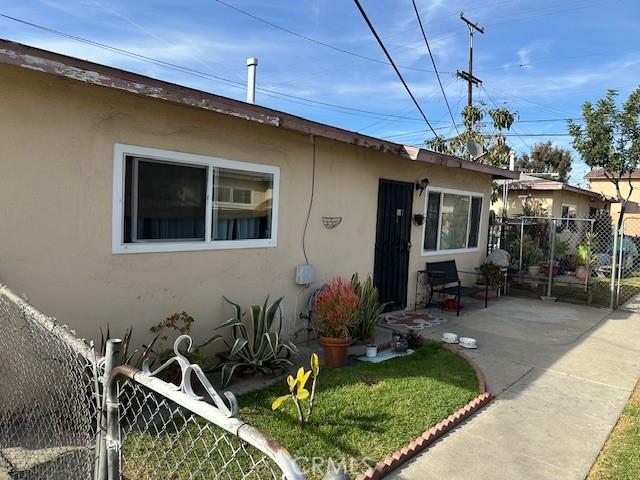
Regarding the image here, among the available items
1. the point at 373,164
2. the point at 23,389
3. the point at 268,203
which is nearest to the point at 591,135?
the point at 373,164

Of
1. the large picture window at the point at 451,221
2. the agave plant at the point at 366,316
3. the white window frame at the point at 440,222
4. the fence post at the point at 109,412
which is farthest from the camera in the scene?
the large picture window at the point at 451,221

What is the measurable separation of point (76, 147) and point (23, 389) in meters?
2.03

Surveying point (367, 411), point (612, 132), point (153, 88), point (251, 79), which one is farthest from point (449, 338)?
point (612, 132)

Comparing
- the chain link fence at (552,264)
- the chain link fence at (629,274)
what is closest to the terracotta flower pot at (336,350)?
the chain link fence at (552,264)

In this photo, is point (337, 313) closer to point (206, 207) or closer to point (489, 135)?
point (206, 207)

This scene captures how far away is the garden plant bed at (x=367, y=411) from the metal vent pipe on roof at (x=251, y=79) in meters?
3.70

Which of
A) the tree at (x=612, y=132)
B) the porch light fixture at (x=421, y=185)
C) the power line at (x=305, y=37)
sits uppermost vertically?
the power line at (x=305, y=37)

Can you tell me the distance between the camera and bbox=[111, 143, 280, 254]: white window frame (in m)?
4.05

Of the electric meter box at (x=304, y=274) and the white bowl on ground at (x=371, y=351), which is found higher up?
the electric meter box at (x=304, y=274)

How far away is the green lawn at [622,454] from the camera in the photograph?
3084mm

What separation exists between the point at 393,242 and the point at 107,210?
4.79 metres

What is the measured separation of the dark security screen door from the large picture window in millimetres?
635

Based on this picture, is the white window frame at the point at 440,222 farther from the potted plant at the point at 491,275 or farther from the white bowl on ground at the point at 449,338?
the white bowl on ground at the point at 449,338

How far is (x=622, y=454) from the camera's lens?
3.34m
